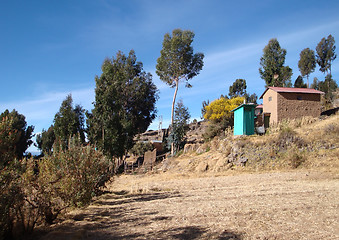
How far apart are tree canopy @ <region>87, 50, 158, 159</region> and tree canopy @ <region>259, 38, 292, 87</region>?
661 inches

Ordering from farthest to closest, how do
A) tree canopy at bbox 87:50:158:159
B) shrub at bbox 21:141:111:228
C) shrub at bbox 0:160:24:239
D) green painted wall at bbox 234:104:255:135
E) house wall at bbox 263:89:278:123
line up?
house wall at bbox 263:89:278:123 < green painted wall at bbox 234:104:255:135 < tree canopy at bbox 87:50:158:159 < shrub at bbox 21:141:111:228 < shrub at bbox 0:160:24:239

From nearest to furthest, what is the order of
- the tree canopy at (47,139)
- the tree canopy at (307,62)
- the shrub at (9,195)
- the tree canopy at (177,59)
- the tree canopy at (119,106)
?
the shrub at (9,195) < the tree canopy at (119,106) < the tree canopy at (177,59) < the tree canopy at (47,139) < the tree canopy at (307,62)

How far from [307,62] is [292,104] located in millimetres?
25967

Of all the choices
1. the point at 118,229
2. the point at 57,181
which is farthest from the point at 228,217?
the point at 57,181

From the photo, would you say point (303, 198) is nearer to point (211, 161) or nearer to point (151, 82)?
point (211, 161)

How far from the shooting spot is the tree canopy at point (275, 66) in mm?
36219

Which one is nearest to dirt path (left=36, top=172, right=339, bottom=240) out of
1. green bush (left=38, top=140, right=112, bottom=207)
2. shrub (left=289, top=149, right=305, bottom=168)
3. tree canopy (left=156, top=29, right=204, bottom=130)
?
green bush (left=38, top=140, right=112, bottom=207)

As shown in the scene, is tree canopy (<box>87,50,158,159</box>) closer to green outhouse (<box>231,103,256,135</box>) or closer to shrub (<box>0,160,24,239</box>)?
shrub (<box>0,160,24,239</box>)

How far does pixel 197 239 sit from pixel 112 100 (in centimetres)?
1532

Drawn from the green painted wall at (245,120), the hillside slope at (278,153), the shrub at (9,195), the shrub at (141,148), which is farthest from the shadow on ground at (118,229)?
the shrub at (141,148)

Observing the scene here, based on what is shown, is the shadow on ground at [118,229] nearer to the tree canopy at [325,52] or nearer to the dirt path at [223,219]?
the dirt path at [223,219]

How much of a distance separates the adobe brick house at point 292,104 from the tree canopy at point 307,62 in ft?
75.6

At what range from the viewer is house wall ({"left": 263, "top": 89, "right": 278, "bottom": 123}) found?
997 inches

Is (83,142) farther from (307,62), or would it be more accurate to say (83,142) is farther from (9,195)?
(307,62)
